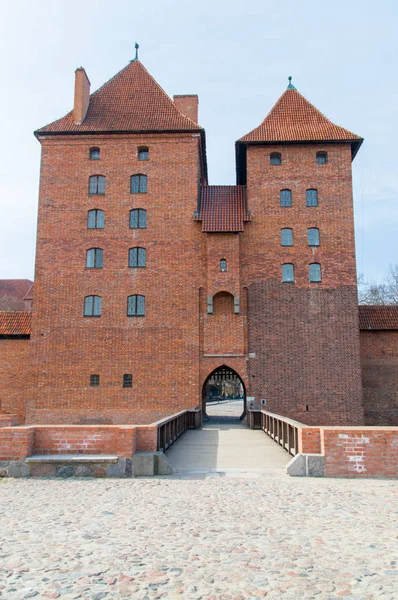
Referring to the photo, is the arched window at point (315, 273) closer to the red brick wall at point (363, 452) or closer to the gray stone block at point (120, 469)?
the red brick wall at point (363, 452)

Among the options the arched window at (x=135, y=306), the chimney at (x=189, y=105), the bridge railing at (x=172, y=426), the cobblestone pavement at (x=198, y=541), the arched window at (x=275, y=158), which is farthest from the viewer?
the chimney at (x=189, y=105)

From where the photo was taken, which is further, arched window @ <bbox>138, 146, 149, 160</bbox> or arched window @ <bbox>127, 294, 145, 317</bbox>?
arched window @ <bbox>138, 146, 149, 160</bbox>

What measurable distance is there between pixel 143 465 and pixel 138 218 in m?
14.4

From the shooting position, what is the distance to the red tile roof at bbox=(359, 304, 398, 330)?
2205cm

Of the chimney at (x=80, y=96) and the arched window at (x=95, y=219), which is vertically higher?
the chimney at (x=80, y=96)

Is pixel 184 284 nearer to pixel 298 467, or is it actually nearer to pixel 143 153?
pixel 143 153

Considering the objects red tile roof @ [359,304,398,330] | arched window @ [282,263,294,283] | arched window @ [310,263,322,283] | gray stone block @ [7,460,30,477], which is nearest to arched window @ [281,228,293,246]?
arched window @ [282,263,294,283]

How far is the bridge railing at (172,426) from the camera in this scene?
11328 millimetres

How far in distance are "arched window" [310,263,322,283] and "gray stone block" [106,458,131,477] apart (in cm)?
1411

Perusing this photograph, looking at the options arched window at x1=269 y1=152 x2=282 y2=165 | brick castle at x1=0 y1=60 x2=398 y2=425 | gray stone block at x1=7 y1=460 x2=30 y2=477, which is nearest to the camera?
gray stone block at x1=7 y1=460 x2=30 y2=477

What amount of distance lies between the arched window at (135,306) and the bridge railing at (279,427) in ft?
19.1

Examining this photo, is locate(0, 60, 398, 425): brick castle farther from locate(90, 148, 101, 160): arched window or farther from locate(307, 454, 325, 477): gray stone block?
locate(307, 454, 325, 477): gray stone block

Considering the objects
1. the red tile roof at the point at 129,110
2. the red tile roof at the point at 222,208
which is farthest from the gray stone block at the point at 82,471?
the red tile roof at the point at 129,110

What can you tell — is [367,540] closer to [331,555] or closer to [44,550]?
[331,555]
